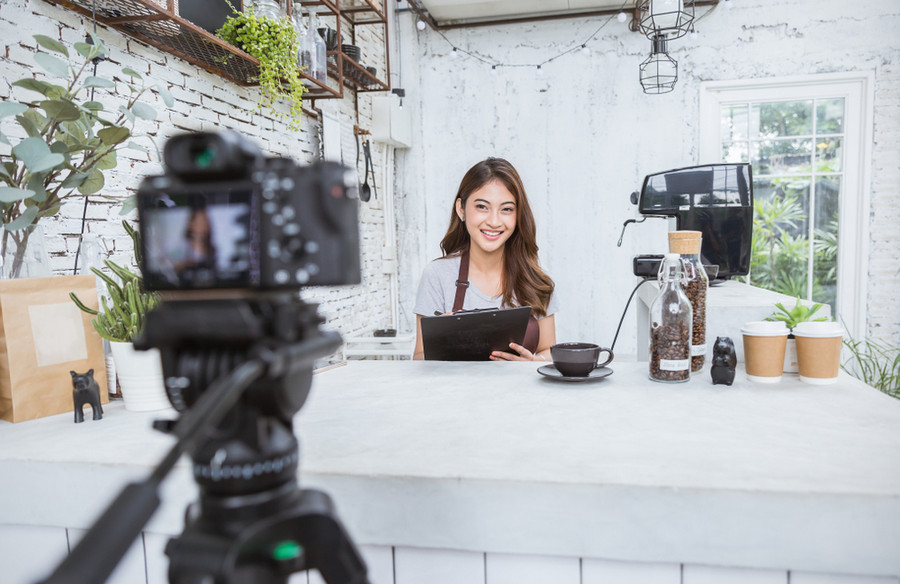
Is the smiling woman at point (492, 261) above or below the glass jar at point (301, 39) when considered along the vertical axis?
below

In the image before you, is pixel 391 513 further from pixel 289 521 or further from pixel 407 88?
pixel 407 88

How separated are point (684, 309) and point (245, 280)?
985 mm

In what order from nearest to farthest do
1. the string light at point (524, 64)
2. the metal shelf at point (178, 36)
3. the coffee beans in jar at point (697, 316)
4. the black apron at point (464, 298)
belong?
1. the coffee beans in jar at point (697, 316)
2. the metal shelf at point (178, 36)
3. the black apron at point (464, 298)
4. the string light at point (524, 64)

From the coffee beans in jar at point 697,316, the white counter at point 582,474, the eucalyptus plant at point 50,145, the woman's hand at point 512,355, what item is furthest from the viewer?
the woman's hand at point 512,355

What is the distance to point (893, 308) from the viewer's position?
12.2 ft

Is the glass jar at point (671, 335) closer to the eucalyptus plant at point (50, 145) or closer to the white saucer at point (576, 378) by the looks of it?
the white saucer at point (576, 378)

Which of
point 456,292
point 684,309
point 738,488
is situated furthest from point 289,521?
point 456,292

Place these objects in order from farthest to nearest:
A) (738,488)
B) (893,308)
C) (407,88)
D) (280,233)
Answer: (407,88) < (893,308) < (738,488) < (280,233)

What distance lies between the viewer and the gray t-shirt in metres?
2.38

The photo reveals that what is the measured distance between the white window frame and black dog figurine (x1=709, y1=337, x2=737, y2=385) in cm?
311

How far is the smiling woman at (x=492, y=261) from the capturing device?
7.48 ft

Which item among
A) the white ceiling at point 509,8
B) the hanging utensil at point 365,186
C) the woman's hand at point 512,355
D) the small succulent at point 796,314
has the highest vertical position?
the white ceiling at point 509,8

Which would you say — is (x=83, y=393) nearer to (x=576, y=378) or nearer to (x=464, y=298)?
(x=576, y=378)

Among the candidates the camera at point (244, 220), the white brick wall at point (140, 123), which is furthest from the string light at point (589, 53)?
the camera at point (244, 220)
